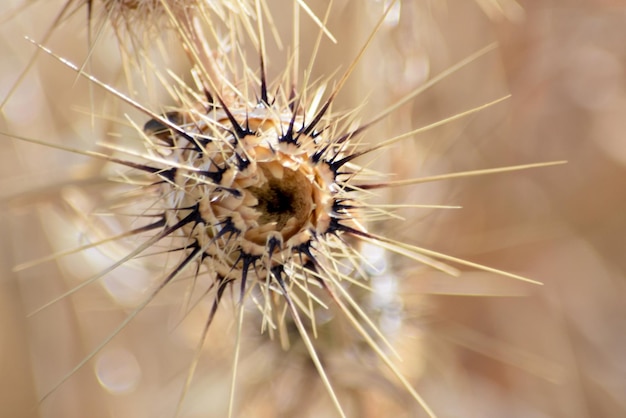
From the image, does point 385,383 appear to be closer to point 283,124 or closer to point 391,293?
point 391,293

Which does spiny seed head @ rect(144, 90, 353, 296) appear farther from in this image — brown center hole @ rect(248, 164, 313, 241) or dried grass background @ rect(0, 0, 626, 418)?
dried grass background @ rect(0, 0, 626, 418)

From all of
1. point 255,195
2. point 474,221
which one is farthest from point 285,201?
point 474,221

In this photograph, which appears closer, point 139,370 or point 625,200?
point 139,370

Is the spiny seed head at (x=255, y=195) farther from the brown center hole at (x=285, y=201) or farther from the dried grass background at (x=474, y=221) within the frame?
the dried grass background at (x=474, y=221)

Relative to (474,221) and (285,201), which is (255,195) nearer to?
(285,201)

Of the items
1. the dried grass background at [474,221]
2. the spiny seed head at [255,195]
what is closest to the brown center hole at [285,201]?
the spiny seed head at [255,195]

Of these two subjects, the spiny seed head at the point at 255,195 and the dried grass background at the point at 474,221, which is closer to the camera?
the spiny seed head at the point at 255,195

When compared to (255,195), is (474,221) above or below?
below

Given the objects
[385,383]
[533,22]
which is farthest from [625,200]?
[385,383]
